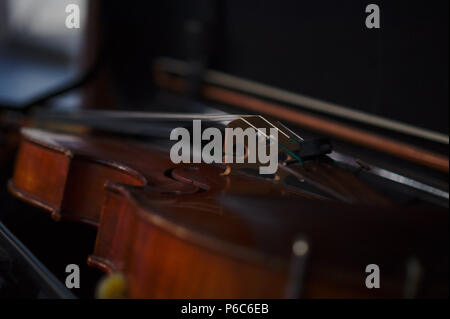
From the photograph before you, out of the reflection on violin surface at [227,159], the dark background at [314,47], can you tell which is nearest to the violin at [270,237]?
the reflection on violin surface at [227,159]

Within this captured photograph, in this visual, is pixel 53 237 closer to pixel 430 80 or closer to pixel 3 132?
pixel 3 132

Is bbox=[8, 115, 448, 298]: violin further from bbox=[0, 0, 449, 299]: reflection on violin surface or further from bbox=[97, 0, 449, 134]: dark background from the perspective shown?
bbox=[97, 0, 449, 134]: dark background

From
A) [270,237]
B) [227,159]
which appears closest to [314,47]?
[227,159]

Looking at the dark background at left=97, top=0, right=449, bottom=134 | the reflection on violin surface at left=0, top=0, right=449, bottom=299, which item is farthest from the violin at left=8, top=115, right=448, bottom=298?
the dark background at left=97, top=0, right=449, bottom=134

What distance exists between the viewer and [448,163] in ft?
5.59

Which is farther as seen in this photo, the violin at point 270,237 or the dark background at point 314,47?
the dark background at point 314,47

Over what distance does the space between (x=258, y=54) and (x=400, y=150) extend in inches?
29.6

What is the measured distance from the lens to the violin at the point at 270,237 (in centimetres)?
66

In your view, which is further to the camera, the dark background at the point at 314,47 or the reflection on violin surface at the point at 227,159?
the dark background at the point at 314,47

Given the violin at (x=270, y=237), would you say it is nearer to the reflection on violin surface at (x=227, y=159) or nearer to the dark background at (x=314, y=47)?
the reflection on violin surface at (x=227, y=159)

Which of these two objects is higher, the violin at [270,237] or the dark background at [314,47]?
the dark background at [314,47]

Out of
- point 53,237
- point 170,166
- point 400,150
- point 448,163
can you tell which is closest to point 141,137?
point 53,237

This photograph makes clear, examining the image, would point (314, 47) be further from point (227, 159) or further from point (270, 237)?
point (270, 237)

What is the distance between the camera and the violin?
66 cm
